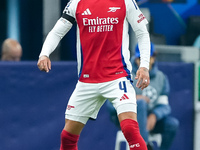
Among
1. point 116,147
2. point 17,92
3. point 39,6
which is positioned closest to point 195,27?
point 39,6

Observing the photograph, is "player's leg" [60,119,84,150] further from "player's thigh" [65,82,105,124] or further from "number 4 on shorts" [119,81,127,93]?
"number 4 on shorts" [119,81,127,93]

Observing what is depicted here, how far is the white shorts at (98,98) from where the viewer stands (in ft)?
20.5

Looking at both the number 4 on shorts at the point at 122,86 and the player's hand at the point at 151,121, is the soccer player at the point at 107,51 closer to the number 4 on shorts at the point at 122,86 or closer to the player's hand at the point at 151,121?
the number 4 on shorts at the point at 122,86

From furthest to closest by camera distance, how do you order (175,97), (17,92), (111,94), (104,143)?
(175,97) → (104,143) → (17,92) → (111,94)

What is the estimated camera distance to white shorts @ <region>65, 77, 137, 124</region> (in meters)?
6.26

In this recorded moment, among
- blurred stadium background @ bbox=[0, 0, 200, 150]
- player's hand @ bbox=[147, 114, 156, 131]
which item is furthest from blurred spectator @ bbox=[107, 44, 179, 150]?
blurred stadium background @ bbox=[0, 0, 200, 150]

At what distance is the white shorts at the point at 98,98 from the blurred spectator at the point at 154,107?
1968 mm

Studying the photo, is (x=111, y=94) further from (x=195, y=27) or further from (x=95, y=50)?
(x=195, y=27)

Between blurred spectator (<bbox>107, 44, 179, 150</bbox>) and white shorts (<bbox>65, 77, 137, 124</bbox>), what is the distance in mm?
1968

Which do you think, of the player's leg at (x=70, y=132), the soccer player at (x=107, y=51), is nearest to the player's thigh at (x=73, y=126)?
the player's leg at (x=70, y=132)

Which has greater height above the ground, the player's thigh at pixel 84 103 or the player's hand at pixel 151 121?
the player's thigh at pixel 84 103

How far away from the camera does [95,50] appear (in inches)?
250

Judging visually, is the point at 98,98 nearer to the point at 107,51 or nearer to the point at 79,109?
the point at 79,109

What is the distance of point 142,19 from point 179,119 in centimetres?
330
